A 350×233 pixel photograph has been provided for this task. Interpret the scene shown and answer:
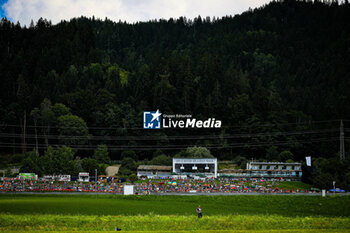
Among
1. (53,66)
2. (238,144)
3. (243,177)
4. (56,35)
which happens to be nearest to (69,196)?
(243,177)

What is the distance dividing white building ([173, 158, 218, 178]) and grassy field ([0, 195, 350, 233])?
37.4m

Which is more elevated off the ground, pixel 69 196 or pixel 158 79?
pixel 158 79

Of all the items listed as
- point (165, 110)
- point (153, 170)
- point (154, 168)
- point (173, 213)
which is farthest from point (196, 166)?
point (173, 213)

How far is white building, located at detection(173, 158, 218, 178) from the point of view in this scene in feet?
344

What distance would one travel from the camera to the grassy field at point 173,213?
38906mm

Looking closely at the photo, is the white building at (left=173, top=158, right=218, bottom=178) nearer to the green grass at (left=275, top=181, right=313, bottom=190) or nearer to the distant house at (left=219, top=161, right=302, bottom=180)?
the distant house at (left=219, top=161, right=302, bottom=180)

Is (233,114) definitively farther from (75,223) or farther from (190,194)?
(75,223)

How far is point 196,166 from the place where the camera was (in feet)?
352

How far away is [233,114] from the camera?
13700 cm

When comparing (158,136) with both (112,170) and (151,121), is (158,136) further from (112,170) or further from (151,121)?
(112,170)

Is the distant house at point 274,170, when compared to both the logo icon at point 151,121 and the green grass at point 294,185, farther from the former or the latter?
the logo icon at point 151,121

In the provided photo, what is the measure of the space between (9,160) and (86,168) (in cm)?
2951

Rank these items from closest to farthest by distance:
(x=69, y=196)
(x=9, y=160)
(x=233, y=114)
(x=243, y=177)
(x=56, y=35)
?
(x=69, y=196) → (x=243, y=177) → (x=9, y=160) → (x=233, y=114) → (x=56, y=35)

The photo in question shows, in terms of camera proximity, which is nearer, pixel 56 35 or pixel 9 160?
pixel 9 160
